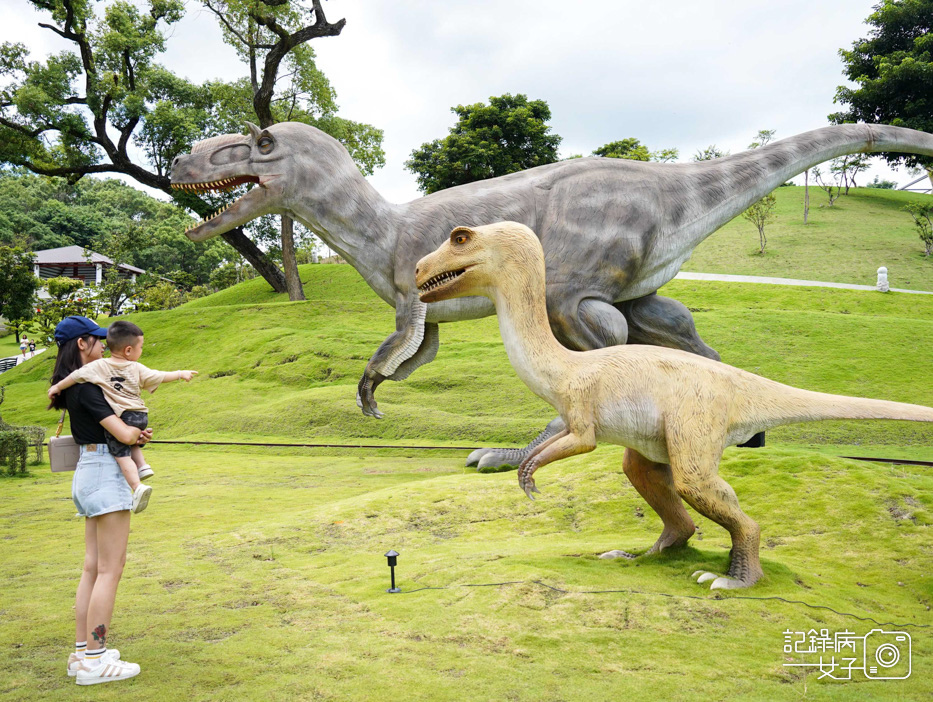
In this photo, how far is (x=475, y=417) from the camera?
1023 cm

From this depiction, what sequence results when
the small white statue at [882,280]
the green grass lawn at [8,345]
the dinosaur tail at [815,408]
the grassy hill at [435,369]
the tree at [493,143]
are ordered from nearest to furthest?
1. the dinosaur tail at [815,408]
2. the grassy hill at [435,369]
3. the small white statue at [882,280]
4. the tree at [493,143]
5. the green grass lawn at [8,345]

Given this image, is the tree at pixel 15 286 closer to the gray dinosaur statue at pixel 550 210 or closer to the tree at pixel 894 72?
the gray dinosaur statue at pixel 550 210

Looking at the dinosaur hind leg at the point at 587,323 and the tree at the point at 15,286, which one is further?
the tree at the point at 15,286

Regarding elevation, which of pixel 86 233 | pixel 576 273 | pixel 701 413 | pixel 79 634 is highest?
pixel 86 233

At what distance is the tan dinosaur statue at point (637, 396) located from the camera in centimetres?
327

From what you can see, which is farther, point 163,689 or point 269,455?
point 269,455

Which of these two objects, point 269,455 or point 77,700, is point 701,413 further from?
point 269,455

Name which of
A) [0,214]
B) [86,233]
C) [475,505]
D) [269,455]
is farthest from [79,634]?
[86,233]

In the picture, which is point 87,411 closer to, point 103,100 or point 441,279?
point 441,279

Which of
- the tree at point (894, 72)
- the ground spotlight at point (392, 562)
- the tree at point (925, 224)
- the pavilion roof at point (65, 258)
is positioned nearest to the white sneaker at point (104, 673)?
the ground spotlight at point (392, 562)

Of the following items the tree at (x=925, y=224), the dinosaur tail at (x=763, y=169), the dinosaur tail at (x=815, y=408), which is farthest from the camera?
the tree at (x=925, y=224)

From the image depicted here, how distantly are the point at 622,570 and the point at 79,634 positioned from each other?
2.39 m

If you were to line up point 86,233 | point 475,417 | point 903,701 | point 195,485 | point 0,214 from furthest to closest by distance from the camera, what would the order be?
point 86,233 < point 0,214 < point 475,417 < point 195,485 < point 903,701

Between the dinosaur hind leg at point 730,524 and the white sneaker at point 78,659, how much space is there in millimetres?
2389
